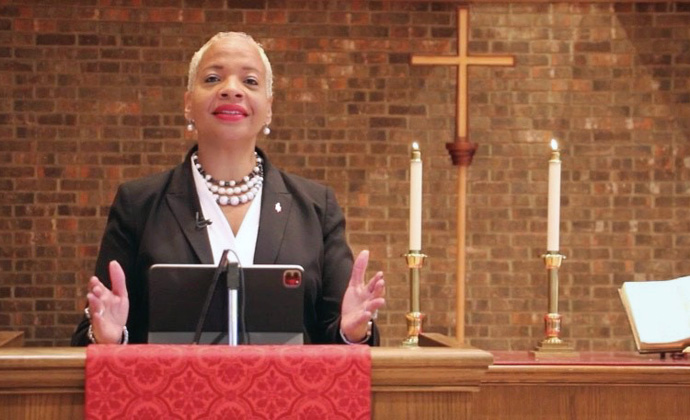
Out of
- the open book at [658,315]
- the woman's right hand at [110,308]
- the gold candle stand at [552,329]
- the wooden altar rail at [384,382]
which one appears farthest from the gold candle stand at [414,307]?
the wooden altar rail at [384,382]

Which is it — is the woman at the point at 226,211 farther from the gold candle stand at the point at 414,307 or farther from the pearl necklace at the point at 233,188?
the gold candle stand at the point at 414,307

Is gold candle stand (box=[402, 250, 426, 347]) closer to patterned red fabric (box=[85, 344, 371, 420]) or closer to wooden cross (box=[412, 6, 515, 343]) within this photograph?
wooden cross (box=[412, 6, 515, 343])

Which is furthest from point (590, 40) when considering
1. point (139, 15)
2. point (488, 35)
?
point (139, 15)

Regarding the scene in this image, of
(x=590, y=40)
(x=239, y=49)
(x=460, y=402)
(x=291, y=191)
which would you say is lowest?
(x=460, y=402)

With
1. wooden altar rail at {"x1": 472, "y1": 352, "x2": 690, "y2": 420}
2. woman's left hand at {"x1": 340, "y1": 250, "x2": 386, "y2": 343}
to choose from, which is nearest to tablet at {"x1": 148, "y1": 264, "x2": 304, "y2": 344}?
woman's left hand at {"x1": 340, "y1": 250, "x2": 386, "y2": 343}

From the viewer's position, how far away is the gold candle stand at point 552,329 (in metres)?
3.26

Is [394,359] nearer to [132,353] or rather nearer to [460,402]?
[460,402]

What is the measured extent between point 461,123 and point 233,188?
7.43 ft

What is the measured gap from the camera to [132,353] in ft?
6.61

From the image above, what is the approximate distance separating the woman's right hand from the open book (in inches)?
57.3

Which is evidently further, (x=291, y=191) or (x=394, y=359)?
(x=291, y=191)

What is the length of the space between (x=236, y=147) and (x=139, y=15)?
12.9 feet

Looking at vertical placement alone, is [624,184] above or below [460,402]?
above

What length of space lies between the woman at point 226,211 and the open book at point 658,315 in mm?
770
